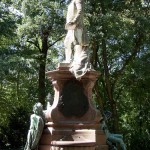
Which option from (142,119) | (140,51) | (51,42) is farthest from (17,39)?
(142,119)

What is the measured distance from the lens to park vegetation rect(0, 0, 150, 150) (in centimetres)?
1912

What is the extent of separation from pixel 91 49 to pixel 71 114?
10919mm

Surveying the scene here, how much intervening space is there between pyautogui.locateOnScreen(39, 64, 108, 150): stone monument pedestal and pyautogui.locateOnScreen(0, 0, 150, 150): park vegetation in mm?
7650

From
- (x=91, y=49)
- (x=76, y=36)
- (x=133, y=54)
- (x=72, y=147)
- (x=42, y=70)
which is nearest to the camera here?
(x=72, y=147)

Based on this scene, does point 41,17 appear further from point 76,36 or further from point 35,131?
point 35,131

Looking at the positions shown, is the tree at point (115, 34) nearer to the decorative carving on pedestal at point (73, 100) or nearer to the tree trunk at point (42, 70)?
the tree trunk at point (42, 70)

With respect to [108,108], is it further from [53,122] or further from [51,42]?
[53,122]

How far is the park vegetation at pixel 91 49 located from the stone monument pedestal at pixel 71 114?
7.65 m

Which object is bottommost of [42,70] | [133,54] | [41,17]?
[42,70]

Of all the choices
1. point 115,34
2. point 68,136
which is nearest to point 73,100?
point 68,136

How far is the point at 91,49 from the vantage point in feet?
70.9

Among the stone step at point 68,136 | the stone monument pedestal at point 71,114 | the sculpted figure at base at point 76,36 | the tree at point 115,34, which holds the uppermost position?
the tree at point 115,34

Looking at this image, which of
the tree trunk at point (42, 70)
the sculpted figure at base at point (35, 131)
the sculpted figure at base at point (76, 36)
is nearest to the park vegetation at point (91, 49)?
the tree trunk at point (42, 70)

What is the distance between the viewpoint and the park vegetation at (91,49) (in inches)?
753
